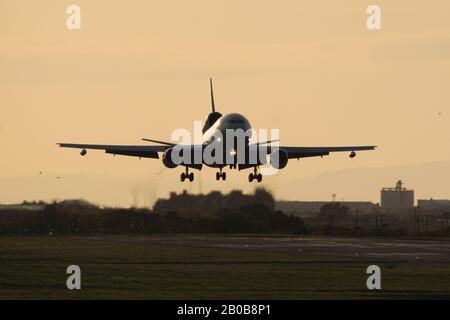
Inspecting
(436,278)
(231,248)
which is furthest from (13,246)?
(436,278)

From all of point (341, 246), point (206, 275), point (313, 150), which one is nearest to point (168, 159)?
point (313, 150)

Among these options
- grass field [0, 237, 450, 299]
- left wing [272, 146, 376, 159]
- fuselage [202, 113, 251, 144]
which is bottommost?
grass field [0, 237, 450, 299]

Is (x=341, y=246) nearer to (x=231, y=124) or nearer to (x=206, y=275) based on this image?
(x=231, y=124)

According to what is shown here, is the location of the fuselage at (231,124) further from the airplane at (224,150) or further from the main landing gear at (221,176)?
the main landing gear at (221,176)

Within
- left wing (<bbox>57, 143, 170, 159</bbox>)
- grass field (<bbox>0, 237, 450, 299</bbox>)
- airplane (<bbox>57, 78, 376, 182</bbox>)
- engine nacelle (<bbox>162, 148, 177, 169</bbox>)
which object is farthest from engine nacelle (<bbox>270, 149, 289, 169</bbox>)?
grass field (<bbox>0, 237, 450, 299</bbox>)

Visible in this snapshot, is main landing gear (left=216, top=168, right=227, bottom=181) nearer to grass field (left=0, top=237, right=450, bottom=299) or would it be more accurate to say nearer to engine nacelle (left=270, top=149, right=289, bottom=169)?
engine nacelle (left=270, top=149, right=289, bottom=169)

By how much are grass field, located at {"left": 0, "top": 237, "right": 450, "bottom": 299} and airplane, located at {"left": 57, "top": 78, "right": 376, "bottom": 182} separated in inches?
454

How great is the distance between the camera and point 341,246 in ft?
297

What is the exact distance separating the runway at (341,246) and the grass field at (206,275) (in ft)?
13.5

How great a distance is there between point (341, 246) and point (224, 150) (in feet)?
38.7

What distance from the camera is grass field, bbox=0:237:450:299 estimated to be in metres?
52.8

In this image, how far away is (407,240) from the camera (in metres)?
103
